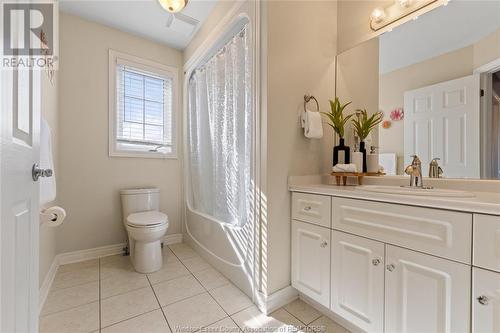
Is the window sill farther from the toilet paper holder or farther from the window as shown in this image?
the toilet paper holder

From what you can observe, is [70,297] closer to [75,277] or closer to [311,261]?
[75,277]

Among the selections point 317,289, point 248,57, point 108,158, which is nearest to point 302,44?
point 248,57

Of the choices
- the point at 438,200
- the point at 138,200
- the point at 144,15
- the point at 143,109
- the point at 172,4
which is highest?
the point at 144,15

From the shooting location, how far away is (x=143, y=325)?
1312mm

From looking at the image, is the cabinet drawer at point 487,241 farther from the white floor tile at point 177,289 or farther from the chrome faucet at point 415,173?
the white floor tile at point 177,289

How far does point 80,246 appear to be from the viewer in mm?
2188

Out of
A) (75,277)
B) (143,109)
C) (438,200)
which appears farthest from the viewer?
(143,109)

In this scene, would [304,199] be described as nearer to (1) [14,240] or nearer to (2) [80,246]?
(1) [14,240]

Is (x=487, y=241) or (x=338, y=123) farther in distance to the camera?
(x=338, y=123)

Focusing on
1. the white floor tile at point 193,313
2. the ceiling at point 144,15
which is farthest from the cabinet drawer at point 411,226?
the ceiling at point 144,15

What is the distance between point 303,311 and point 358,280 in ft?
1.65

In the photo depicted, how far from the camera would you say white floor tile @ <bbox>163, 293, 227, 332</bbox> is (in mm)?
1319

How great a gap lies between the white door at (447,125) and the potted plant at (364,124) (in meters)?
0.18

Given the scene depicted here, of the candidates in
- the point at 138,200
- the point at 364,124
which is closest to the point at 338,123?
the point at 364,124
